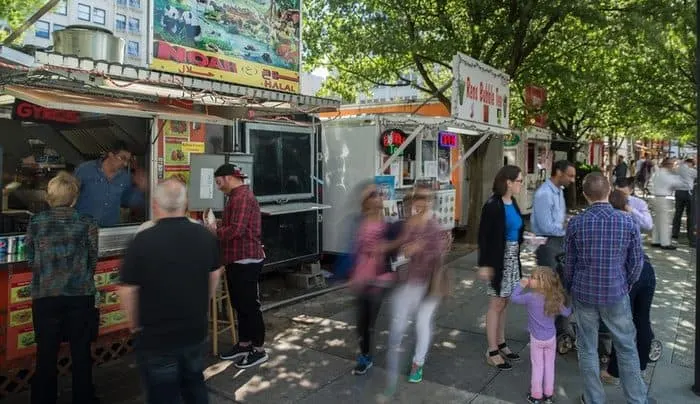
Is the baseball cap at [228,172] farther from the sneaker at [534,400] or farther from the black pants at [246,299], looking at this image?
the sneaker at [534,400]

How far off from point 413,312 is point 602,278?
1409 millimetres

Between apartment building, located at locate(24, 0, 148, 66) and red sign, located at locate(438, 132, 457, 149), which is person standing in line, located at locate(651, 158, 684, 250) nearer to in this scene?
red sign, located at locate(438, 132, 457, 149)

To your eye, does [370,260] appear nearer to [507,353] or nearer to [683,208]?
[507,353]

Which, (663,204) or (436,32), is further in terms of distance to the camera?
(436,32)

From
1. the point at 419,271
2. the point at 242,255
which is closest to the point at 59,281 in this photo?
the point at 242,255

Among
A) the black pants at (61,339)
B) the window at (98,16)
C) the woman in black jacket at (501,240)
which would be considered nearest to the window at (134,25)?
the window at (98,16)

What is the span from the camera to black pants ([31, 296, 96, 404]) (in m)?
3.54

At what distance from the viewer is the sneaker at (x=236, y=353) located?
15.2ft

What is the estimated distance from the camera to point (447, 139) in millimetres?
10305

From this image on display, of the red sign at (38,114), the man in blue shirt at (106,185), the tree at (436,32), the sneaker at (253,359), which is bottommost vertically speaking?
the sneaker at (253,359)

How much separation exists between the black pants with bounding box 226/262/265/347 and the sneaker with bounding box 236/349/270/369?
70 mm

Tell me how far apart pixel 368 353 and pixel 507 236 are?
1448mm

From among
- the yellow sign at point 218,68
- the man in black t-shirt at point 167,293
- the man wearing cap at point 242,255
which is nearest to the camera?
the man in black t-shirt at point 167,293

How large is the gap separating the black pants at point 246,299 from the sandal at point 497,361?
1.93 meters
